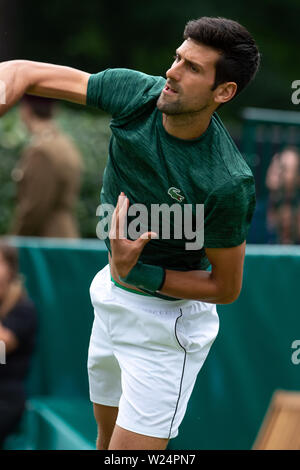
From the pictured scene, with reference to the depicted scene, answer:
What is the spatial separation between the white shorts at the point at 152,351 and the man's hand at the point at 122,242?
38cm

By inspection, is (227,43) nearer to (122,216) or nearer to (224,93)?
(224,93)

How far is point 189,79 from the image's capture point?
3254 millimetres

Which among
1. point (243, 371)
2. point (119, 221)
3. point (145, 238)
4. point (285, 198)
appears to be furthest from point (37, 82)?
point (285, 198)

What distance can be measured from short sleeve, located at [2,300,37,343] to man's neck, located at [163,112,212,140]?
2.04m

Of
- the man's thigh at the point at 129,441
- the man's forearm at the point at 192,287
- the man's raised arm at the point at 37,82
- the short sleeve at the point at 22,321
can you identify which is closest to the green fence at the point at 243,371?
the short sleeve at the point at 22,321

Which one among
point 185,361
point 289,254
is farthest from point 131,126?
point 289,254

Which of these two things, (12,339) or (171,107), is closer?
→ (171,107)

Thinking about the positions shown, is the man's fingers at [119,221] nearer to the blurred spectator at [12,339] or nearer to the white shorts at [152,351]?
the white shorts at [152,351]

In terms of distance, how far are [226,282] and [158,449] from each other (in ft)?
2.54

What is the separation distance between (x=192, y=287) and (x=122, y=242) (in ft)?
1.28

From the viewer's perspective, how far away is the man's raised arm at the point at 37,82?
316cm

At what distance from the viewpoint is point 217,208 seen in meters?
3.29
